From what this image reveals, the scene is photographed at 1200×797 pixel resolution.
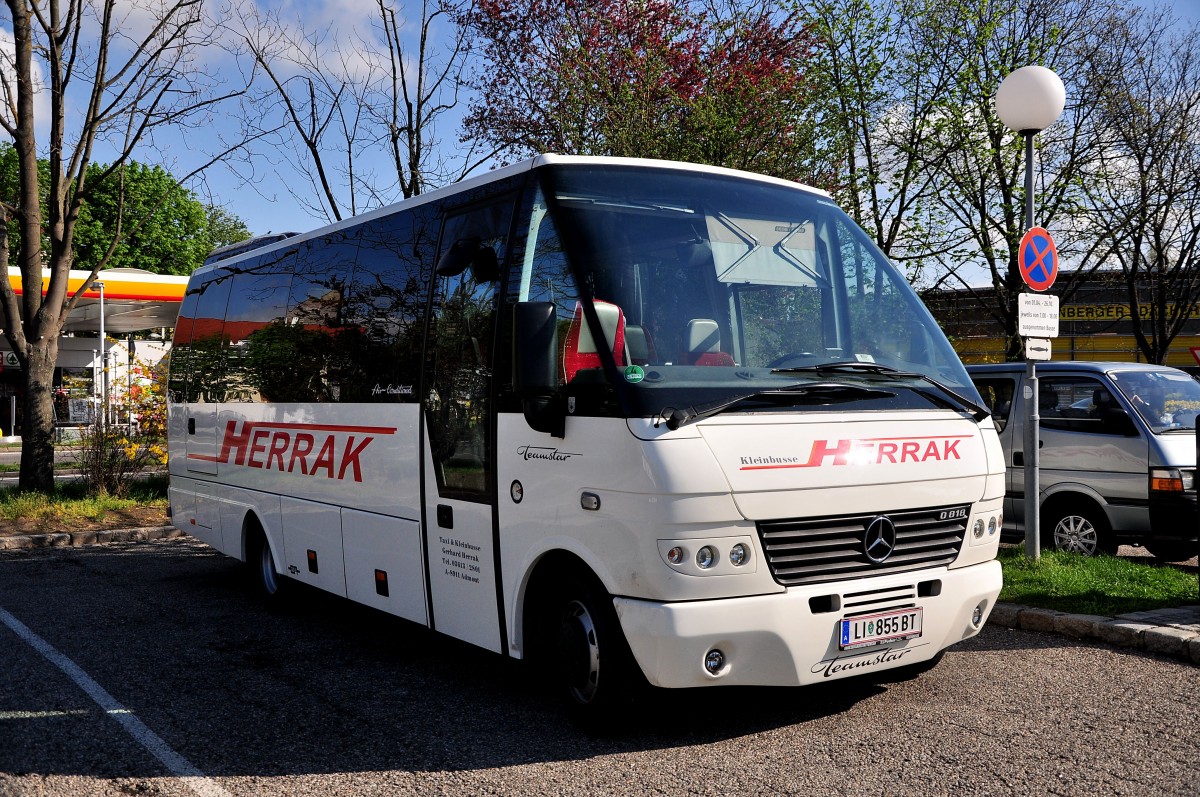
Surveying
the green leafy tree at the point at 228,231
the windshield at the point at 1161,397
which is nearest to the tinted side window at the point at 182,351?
the windshield at the point at 1161,397

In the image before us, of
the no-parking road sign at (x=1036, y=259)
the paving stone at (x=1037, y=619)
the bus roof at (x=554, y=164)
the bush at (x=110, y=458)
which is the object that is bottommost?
the paving stone at (x=1037, y=619)

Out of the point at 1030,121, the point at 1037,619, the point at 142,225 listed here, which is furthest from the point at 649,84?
the point at 142,225

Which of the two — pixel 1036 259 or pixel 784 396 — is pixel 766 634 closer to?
pixel 784 396

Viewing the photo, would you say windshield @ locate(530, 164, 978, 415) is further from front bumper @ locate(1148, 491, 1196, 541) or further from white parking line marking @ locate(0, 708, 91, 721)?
front bumper @ locate(1148, 491, 1196, 541)

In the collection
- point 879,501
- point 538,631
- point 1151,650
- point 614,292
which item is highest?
point 614,292

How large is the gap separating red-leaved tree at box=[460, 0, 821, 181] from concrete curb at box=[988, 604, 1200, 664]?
7.32m

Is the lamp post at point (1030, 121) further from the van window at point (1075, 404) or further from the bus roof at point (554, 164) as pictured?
the bus roof at point (554, 164)

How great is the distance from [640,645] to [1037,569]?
4946 millimetres

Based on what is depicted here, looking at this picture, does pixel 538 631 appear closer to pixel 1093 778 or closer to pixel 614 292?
pixel 614 292

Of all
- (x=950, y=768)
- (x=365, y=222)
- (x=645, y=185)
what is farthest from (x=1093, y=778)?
(x=365, y=222)

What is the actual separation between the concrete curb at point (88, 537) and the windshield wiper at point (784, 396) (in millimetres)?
9938

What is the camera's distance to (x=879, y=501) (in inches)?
200

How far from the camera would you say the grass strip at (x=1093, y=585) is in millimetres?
7523

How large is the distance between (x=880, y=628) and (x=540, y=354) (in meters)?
1.99
